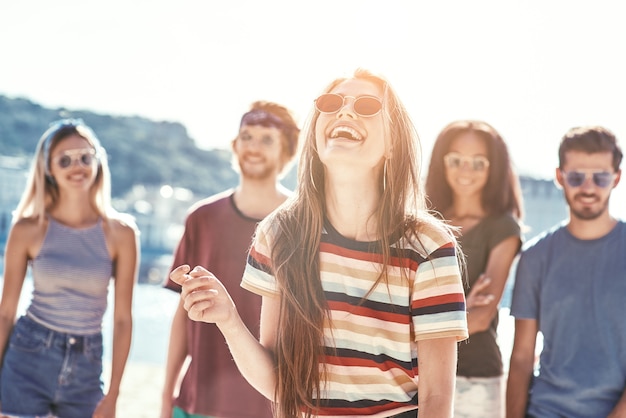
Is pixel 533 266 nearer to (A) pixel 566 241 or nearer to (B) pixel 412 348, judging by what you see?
(A) pixel 566 241

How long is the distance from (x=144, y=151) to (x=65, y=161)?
124 m

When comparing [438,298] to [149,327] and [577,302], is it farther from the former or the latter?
[149,327]

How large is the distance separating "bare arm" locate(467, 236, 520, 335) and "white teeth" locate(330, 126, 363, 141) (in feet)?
4.59

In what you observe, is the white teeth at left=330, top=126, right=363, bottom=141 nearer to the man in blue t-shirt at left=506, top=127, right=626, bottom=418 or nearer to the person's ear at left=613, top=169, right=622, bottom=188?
the man in blue t-shirt at left=506, top=127, right=626, bottom=418

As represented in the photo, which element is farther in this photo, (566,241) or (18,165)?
(18,165)

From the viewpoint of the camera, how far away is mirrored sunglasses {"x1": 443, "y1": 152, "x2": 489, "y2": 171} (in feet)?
11.0

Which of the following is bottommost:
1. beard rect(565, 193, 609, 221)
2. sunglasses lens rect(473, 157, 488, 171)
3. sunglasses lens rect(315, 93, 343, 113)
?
Answer: beard rect(565, 193, 609, 221)

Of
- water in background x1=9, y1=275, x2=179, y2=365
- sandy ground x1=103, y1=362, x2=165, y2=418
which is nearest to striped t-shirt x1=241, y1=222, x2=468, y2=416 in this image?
sandy ground x1=103, y1=362, x2=165, y2=418

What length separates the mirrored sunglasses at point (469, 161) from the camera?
335cm

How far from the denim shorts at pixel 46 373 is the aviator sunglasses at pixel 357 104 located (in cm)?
210

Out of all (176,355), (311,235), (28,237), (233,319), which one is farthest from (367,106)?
(28,237)

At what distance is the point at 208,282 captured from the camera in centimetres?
175

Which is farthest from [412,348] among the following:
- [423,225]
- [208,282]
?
[208,282]

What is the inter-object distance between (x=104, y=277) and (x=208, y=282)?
6.42 ft
